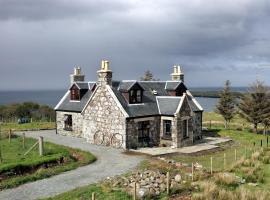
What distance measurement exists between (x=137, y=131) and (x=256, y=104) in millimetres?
19703

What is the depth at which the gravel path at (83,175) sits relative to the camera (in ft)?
60.6

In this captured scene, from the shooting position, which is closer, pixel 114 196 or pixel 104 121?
pixel 114 196

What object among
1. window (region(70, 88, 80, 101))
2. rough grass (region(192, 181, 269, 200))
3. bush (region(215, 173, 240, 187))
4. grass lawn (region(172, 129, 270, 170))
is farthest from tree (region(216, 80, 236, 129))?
rough grass (region(192, 181, 269, 200))

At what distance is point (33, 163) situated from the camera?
22.6 m

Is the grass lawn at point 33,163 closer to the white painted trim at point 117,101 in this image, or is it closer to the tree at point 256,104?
the white painted trim at point 117,101

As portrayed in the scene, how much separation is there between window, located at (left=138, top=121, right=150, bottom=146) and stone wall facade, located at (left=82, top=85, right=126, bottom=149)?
185 cm

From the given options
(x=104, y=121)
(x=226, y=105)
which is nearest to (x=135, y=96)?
(x=104, y=121)

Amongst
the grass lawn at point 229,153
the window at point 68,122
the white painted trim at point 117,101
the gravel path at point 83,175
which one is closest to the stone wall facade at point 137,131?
the white painted trim at point 117,101

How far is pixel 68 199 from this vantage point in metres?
17.3

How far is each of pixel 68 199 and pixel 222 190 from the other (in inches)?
319

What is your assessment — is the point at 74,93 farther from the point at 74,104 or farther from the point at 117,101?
the point at 117,101

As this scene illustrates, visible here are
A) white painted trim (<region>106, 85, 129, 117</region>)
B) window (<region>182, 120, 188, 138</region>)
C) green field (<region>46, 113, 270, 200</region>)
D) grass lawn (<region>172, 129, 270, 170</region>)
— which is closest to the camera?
green field (<region>46, 113, 270, 200</region>)

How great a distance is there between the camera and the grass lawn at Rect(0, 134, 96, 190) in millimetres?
20750

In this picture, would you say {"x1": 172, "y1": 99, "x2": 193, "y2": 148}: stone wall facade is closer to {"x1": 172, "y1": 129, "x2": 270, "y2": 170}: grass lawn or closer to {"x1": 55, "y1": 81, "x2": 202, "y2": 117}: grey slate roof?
{"x1": 55, "y1": 81, "x2": 202, "y2": 117}: grey slate roof
